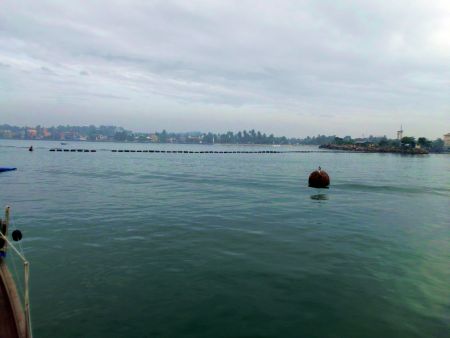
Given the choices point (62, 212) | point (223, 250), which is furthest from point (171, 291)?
point (62, 212)

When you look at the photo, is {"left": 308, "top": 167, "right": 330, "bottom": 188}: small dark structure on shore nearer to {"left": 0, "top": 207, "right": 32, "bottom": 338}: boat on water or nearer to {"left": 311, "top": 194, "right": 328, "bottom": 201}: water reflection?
{"left": 311, "top": 194, "right": 328, "bottom": 201}: water reflection

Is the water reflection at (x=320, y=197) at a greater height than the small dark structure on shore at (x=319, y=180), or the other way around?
the small dark structure on shore at (x=319, y=180)

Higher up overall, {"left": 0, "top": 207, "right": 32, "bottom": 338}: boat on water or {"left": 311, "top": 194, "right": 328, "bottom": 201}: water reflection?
{"left": 0, "top": 207, "right": 32, "bottom": 338}: boat on water

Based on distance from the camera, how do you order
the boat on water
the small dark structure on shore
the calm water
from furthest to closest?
the small dark structure on shore, the calm water, the boat on water

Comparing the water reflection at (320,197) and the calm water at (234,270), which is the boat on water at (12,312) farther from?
the water reflection at (320,197)

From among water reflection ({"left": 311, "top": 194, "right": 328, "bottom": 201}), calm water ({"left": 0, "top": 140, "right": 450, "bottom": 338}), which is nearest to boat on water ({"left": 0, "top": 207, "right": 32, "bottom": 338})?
calm water ({"left": 0, "top": 140, "right": 450, "bottom": 338})

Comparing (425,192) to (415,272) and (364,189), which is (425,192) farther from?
(415,272)

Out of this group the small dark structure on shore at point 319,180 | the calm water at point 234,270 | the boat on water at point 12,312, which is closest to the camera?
the boat on water at point 12,312

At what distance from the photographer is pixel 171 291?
581 inches

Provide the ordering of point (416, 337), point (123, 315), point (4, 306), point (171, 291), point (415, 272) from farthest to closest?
point (415, 272), point (171, 291), point (123, 315), point (416, 337), point (4, 306)

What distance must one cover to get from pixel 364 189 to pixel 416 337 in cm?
4494

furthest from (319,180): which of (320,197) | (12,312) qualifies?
(12,312)

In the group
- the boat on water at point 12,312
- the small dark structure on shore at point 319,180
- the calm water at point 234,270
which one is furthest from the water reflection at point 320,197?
the boat on water at point 12,312

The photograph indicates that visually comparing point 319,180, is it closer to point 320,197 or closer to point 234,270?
point 320,197
